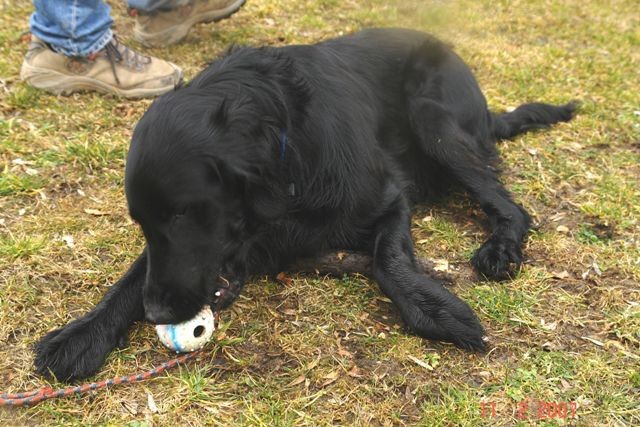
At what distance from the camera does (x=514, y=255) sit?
9.39 feet

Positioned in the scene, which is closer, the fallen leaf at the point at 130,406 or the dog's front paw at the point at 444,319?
the fallen leaf at the point at 130,406

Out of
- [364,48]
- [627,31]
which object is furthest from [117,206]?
[627,31]

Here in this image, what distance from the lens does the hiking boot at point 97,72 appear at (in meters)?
4.07

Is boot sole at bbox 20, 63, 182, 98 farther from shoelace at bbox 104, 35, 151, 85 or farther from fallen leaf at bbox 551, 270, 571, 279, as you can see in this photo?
fallen leaf at bbox 551, 270, 571, 279

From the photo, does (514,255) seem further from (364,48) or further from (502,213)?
(364,48)

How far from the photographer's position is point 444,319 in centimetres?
240

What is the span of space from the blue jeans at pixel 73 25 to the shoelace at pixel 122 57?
0.09 m

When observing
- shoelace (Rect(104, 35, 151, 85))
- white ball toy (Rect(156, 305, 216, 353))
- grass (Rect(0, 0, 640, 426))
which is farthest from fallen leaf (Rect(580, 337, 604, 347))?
shoelace (Rect(104, 35, 151, 85))

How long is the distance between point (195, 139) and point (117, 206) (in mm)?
1298

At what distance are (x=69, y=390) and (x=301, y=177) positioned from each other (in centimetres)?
121

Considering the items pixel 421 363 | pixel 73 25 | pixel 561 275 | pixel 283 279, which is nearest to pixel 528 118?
pixel 561 275

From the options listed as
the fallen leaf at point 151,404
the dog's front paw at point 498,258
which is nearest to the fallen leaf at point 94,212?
the fallen leaf at point 151,404

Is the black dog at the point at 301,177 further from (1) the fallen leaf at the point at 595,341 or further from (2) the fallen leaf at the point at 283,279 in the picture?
(1) the fallen leaf at the point at 595,341

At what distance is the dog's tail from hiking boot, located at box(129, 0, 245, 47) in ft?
8.31
